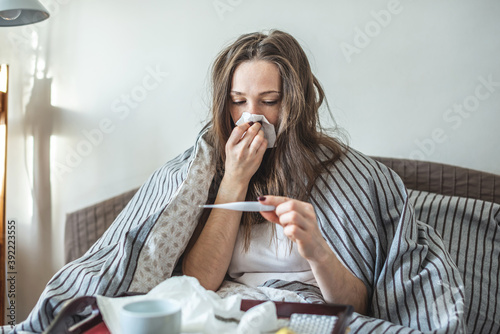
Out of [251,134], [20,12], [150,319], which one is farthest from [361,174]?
[20,12]

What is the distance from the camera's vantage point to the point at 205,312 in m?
0.84

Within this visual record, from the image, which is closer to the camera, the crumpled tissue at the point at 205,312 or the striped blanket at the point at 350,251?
the crumpled tissue at the point at 205,312

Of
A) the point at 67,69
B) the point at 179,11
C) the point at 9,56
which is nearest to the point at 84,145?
the point at 67,69

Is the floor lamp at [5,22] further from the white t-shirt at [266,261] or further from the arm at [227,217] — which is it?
the white t-shirt at [266,261]

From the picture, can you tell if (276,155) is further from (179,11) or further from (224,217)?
(179,11)

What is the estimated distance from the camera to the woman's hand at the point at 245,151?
56.2 inches

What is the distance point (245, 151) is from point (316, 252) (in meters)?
0.43

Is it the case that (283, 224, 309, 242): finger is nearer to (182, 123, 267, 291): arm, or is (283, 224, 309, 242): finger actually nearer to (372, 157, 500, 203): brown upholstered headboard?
(182, 123, 267, 291): arm

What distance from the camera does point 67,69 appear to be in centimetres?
222

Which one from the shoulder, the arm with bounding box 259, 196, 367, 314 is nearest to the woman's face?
the shoulder

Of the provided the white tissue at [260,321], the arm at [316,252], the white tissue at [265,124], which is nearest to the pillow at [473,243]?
the arm at [316,252]

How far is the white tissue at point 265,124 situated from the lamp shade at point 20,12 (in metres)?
0.90

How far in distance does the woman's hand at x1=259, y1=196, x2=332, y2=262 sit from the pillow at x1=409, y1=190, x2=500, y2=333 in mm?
733

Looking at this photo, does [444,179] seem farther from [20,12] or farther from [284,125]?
[20,12]
